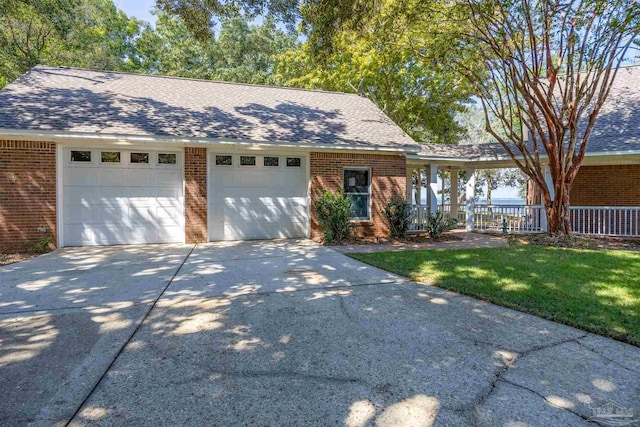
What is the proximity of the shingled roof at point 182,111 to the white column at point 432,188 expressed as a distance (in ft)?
6.64

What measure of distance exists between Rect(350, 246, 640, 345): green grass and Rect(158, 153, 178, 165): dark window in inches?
214

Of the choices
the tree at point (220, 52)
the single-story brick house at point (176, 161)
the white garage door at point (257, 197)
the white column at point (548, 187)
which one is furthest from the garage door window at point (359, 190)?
the tree at point (220, 52)

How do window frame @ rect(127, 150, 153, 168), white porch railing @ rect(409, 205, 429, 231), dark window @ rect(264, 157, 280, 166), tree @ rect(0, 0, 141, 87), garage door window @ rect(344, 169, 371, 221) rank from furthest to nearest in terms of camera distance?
tree @ rect(0, 0, 141, 87)
white porch railing @ rect(409, 205, 429, 231)
garage door window @ rect(344, 169, 371, 221)
dark window @ rect(264, 157, 280, 166)
window frame @ rect(127, 150, 153, 168)

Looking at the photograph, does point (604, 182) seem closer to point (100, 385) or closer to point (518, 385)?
point (518, 385)

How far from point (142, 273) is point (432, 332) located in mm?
4720

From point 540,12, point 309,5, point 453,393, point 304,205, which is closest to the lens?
point 453,393

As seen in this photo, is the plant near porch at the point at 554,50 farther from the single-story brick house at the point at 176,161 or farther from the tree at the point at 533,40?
the single-story brick house at the point at 176,161

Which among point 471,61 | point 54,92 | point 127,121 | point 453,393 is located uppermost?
point 471,61

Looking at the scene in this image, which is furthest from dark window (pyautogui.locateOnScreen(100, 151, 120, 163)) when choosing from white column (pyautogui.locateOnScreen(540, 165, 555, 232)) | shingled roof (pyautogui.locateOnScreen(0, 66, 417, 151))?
Answer: white column (pyautogui.locateOnScreen(540, 165, 555, 232))

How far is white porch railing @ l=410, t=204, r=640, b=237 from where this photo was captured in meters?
10.9

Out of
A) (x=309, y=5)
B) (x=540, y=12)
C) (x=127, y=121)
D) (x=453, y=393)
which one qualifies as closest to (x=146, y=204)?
(x=127, y=121)

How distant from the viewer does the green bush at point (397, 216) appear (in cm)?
1005

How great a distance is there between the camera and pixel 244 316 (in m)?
3.89

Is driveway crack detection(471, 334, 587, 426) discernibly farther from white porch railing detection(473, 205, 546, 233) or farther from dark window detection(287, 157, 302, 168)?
white porch railing detection(473, 205, 546, 233)
